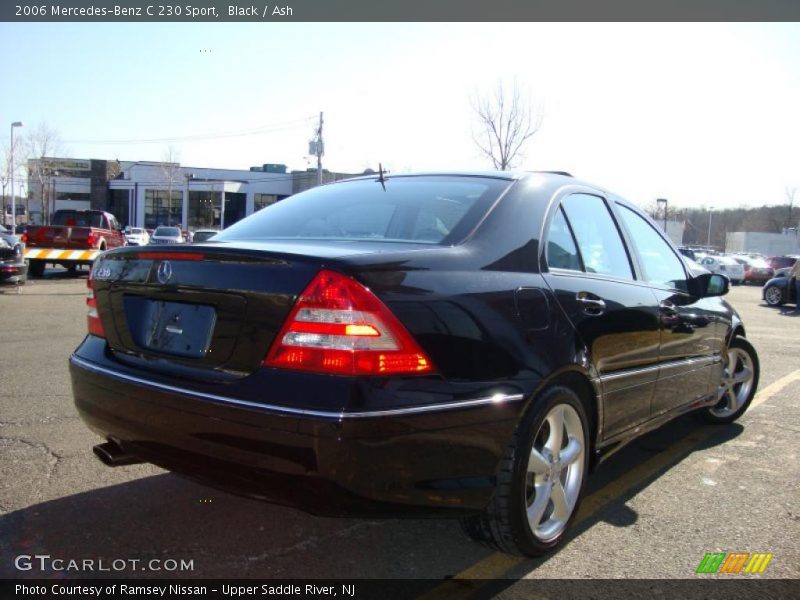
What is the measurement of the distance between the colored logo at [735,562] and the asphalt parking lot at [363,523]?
1.4 inches

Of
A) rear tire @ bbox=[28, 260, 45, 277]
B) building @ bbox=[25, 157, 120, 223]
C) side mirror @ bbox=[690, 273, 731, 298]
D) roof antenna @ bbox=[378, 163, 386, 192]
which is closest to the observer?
roof antenna @ bbox=[378, 163, 386, 192]

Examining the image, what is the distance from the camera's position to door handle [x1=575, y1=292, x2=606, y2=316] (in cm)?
284

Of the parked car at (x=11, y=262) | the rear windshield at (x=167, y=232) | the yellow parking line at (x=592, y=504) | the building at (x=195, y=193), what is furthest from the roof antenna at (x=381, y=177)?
the building at (x=195, y=193)

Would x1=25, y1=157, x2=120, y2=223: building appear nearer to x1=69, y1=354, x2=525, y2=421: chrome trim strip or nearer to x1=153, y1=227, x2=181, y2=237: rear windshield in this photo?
x1=153, y1=227, x2=181, y2=237: rear windshield

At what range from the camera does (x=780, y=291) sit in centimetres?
1753

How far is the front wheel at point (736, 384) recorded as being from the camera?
4.83 meters

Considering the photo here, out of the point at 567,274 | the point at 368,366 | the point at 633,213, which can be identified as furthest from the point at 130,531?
the point at 633,213

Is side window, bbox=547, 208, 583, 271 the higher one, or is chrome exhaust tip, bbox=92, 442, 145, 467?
side window, bbox=547, 208, 583, 271

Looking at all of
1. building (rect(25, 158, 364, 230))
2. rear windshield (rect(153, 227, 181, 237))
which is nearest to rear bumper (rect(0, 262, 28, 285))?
rear windshield (rect(153, 227, 181, 237))

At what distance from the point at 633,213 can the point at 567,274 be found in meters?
1.29

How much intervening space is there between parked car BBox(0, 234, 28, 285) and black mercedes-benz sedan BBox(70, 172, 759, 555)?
1145 centimetres

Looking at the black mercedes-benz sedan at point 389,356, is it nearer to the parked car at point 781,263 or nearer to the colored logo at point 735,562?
the colored logo at point 735,562

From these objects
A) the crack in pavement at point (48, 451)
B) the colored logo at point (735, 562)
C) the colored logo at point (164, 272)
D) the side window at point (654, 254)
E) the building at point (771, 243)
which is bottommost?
the crack in pavement at point (48, 451)

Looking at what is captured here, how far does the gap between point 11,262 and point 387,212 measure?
12106mm
